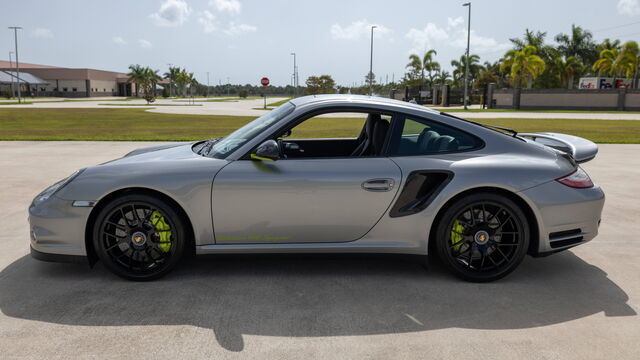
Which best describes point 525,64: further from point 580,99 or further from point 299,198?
point 299,198

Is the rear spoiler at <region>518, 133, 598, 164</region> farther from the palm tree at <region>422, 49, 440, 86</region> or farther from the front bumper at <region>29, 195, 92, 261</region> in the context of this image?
the palm tree at <region>422, 49, 440, 86</region>

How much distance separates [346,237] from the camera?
396 cm

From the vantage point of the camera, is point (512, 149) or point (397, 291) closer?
point (397, 291)

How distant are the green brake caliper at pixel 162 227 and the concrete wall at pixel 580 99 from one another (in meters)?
52.2

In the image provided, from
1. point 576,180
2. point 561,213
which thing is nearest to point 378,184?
point 561,213

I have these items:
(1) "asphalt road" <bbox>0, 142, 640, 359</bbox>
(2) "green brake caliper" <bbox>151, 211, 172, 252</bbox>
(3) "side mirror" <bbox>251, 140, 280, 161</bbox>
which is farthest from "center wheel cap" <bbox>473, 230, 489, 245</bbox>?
(2) "green brake caliper" <bbox>151, 211, 172, 252</bbox>

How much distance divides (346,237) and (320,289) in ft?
1.40

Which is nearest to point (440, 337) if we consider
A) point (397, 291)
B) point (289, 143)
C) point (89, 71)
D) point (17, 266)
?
point (397, 291)

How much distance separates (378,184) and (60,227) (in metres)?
2.33

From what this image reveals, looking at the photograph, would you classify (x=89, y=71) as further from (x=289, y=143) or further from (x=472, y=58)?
(x=289, y=143)

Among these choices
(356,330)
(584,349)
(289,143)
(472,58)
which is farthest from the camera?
(472,58)

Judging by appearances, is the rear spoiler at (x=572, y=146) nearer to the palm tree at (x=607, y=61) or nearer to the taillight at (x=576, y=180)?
the taillight at (x=576, y=180)

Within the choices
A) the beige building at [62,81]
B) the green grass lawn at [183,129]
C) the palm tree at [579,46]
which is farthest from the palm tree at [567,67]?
the beige building at [62,81]

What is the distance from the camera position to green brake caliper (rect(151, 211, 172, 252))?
3943 mm
